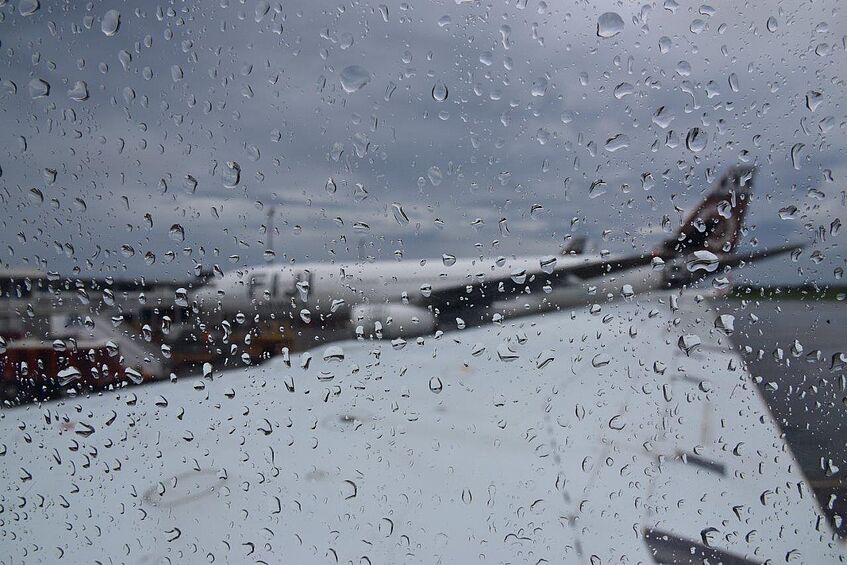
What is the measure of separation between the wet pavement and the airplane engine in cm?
59

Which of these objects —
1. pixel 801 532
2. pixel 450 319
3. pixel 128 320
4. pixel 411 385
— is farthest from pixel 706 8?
pixel 128 320

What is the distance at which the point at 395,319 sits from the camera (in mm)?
1174

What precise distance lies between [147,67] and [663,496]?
1.26 metres

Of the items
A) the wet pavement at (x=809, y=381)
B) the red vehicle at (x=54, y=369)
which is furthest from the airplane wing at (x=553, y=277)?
the red vehicle at (x=54, y=369)

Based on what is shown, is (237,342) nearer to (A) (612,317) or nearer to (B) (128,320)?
(B) (128,320)

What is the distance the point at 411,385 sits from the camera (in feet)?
3.88

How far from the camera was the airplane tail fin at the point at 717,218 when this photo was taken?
1.10 m

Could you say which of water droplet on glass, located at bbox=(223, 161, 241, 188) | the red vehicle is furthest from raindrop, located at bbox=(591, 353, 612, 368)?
the red vehicle

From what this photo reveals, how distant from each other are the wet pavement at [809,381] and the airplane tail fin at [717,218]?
0.16m

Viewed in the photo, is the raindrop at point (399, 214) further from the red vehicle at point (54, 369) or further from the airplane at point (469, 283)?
the red vehicle at point (54, 369)

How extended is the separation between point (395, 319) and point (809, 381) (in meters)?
0.83

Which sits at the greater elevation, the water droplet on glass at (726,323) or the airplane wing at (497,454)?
the water droplet on glass at (726,323)

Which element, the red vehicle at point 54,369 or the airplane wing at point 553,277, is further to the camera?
the red vehicle at point 54,369

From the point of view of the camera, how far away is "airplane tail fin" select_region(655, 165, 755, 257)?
1104 mm
